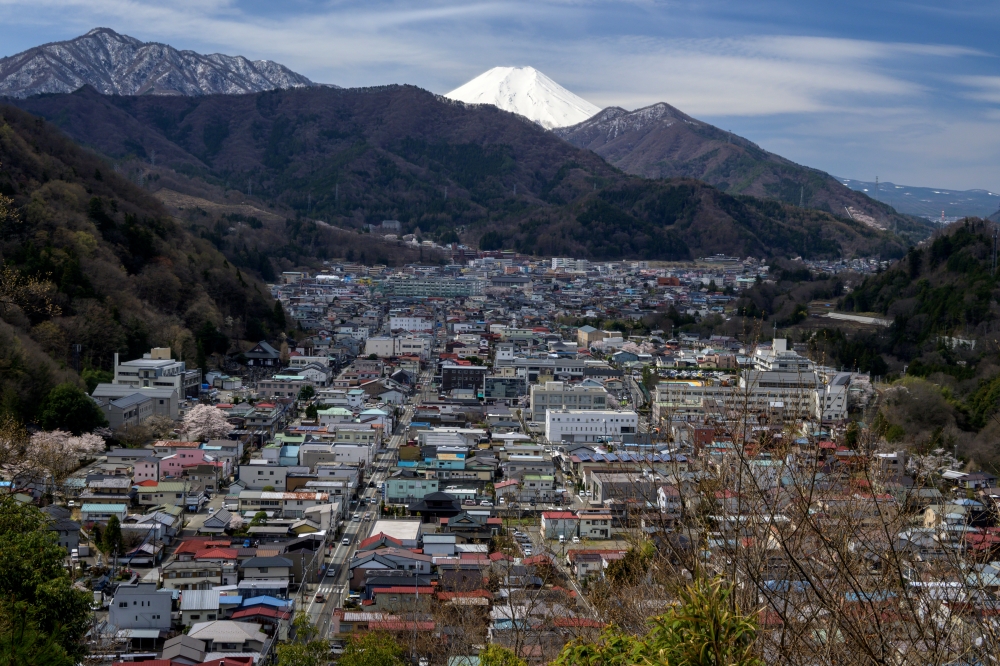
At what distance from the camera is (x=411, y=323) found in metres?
Answer: 17.3

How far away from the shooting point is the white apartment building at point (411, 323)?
677 inches

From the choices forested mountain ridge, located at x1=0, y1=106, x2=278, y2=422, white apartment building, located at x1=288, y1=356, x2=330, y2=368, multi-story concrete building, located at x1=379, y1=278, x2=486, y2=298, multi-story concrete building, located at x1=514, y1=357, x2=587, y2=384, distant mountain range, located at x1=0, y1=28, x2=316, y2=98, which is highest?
distant mountain range, located at x1=0, y1=28, x2=316, y2=98

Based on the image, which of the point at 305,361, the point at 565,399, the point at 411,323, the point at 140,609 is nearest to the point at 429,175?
the point at 411,323

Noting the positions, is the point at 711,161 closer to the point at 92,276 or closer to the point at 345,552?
the point at 92,276

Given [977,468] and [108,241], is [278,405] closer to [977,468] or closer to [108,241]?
[108,241]

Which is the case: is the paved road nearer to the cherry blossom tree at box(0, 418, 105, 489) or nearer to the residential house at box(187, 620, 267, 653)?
the residential house at box(187, 620, 267, 653)

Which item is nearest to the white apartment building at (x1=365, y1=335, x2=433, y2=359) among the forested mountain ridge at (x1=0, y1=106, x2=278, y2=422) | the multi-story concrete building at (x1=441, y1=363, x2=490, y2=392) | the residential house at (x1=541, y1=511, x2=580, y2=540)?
the forested mountain ridge at (x1=0, y1=106, x2=278, y2=422)

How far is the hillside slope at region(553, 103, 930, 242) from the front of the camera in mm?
46094

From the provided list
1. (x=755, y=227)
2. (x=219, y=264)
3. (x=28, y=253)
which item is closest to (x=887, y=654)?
(x=28, y=253)

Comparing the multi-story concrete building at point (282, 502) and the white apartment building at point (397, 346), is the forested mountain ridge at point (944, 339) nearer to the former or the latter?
the multi-story concrete building at point (282, 502)

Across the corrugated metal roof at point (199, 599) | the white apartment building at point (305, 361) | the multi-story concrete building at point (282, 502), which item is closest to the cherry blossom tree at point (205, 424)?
the multi-story concrete building at point (282, 502)

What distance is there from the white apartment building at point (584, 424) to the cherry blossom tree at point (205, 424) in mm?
3096

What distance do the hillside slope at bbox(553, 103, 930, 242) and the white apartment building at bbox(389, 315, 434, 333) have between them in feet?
88.5

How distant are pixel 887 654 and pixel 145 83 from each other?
66134mm
